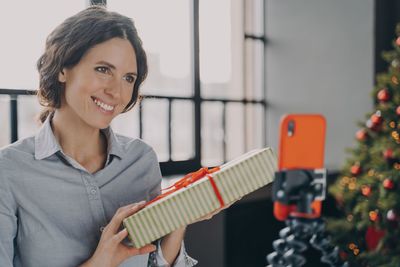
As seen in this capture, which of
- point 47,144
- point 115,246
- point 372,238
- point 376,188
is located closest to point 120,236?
point 115,246

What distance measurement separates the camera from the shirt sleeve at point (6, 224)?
3.41ft

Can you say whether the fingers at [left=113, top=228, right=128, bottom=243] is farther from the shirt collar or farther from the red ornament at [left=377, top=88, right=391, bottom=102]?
the red ornament at [left=377, top=88, right=391, bottom=102]

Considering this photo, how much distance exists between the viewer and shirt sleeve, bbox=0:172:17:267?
1.04 meters

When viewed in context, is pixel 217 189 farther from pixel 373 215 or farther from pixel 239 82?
pixel 239 82

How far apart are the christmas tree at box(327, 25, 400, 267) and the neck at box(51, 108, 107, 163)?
1.93 m

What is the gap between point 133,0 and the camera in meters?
3.09

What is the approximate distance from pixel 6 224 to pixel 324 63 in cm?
321

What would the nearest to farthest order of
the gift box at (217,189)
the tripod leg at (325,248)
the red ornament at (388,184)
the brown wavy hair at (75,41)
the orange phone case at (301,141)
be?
1. the orange phone case at (301,141)
2. the tripod leg at (325,248)
3. the gift box at (217,189)
4. the brown wavy hair at (75,41)
5. the red ornament at (388,184)

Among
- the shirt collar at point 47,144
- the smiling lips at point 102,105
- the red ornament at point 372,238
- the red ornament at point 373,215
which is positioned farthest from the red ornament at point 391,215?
the smiling lips at point 102,105

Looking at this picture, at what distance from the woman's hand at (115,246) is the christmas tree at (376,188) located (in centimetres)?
200

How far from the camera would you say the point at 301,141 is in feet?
2.10

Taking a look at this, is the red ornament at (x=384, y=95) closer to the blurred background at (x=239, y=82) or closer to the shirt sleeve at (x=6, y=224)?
the blurred background at (x=239, y=82)

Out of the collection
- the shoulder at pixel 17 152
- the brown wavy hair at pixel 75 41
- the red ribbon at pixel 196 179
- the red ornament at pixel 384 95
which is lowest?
the red ribbon at pixel 196 179

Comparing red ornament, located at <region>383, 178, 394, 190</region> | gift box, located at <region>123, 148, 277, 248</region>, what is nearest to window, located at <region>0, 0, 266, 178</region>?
red ornament, located at <region>383, 178, 394, 190</region>
